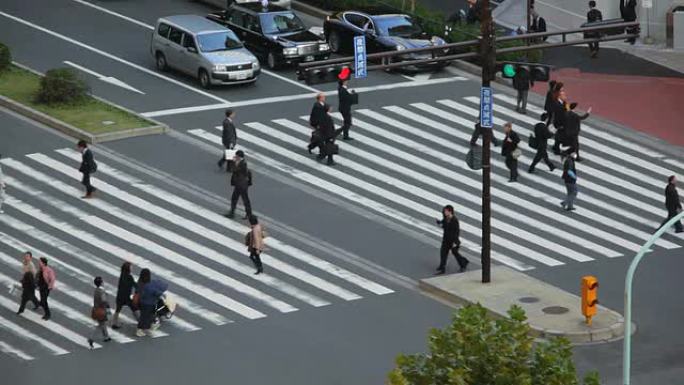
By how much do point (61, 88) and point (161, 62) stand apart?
451cm

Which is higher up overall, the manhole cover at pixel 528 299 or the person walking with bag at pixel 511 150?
the person walking with bag at pixel 511 150

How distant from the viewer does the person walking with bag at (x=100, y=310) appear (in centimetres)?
3120

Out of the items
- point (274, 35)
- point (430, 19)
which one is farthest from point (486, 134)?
point (430, 19)

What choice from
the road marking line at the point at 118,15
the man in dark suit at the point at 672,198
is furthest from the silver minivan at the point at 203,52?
the man in dark suit at the point at 672,198

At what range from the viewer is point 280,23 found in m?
49.7

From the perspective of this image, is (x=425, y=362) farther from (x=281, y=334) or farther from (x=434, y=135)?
(x=434, y=135)

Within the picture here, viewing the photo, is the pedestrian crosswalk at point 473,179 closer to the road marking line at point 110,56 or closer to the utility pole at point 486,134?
the utility pole at point 486,134

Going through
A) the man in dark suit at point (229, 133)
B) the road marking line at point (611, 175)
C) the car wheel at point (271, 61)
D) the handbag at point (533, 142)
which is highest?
the man in dark suit at point (229, 133)

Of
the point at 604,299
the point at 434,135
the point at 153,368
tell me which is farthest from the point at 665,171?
the point at 153,368

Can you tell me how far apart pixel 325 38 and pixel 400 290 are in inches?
686

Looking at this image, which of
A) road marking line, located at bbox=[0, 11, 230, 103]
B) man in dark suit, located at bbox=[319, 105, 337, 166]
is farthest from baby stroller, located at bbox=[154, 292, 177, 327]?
road marking line, located at bbox=[0, 11, 230, 103]

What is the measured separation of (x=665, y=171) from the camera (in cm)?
4231

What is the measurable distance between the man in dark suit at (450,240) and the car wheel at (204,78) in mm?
13136

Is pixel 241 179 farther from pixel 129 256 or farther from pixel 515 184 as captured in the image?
pixel 515 184
